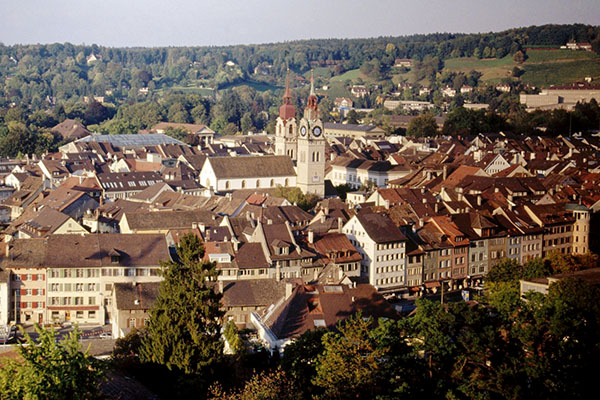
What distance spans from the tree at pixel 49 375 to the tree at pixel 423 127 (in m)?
109

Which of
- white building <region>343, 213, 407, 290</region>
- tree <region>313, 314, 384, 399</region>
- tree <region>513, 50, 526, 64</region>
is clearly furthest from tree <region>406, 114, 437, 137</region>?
tree <region>313, 314, 384, 399</region>

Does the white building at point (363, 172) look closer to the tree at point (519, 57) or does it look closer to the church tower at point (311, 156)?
the church tower at point (311, 156)

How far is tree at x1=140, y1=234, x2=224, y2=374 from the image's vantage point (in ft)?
104

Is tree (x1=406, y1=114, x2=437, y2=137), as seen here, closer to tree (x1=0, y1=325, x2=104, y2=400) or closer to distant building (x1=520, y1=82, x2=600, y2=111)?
distant building (x1=520, y1=82, x2=600, y2=111)

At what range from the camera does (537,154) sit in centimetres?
9906

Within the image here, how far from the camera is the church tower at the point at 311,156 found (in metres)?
79.8

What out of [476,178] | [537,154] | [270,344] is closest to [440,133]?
[537,154]

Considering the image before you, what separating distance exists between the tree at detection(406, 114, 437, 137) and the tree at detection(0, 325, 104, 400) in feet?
357

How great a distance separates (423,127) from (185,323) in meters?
101

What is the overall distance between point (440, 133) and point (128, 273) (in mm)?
89194

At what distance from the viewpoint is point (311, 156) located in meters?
80.0

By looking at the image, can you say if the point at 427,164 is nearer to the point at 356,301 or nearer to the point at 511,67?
the point at 356,301

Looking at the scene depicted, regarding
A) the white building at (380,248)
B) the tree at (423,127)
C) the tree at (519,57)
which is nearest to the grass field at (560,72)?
the tree at (519,57)

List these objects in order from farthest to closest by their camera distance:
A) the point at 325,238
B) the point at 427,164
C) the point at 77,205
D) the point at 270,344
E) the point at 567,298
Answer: the point at 427,164, the point at 77,205, the point at 325,238, the point at 567,298, the point at 270,344
